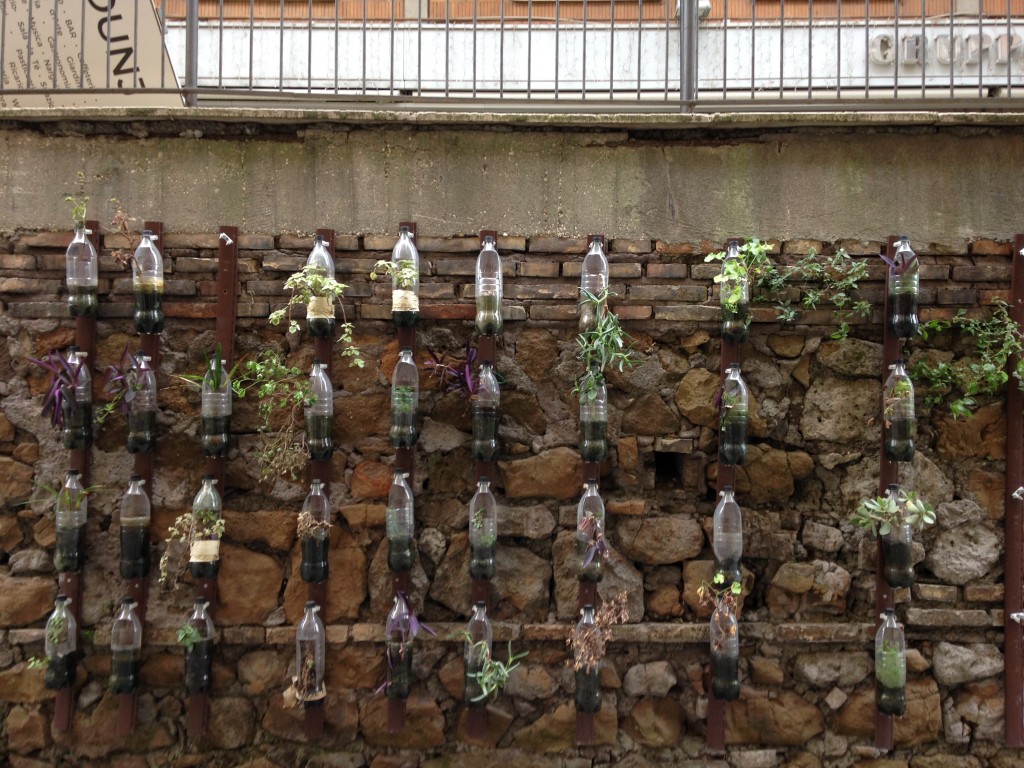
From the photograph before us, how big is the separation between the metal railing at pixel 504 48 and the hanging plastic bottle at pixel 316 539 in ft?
5.40

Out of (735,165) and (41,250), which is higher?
(735,165)

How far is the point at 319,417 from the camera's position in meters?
2.44

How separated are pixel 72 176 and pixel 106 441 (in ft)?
3.41

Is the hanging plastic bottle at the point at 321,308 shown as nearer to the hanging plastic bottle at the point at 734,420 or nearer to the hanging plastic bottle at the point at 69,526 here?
the hanging plastic bottle at the point at 69,526

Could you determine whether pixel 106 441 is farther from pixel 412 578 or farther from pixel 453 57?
pixel 453 57

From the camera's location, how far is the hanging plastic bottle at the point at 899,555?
243 cm

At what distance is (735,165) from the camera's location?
8.47ft

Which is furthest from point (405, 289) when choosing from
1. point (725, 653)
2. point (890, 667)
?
point (890, 667)

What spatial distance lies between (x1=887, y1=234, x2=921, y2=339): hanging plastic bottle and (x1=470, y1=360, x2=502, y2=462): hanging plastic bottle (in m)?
1.52

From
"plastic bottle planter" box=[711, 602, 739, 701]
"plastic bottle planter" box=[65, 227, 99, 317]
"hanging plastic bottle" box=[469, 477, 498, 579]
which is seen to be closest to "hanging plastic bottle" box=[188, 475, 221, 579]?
"plastic bottle planter" box=[65, 227, 99, 317]

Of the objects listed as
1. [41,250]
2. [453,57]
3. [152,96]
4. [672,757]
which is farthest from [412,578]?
[453,57]

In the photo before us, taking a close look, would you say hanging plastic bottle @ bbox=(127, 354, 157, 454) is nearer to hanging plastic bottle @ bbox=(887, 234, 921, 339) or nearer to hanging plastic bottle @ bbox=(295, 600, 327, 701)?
hanging plastic bottle @ bbox=(295, 600, 327, 701)

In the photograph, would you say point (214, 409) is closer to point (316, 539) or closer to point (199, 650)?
point (316, 539)

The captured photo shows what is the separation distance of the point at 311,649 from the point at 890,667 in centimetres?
216
